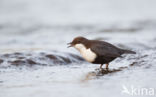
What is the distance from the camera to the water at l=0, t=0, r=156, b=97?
5105 millimetres

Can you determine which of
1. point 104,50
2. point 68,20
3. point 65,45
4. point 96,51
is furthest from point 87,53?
point 68,20

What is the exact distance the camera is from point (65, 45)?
380 inches

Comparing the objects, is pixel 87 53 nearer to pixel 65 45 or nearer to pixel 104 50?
pixel 104 50

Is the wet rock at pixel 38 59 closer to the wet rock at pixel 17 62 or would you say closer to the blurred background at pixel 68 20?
the wet rock at pixel 17 62

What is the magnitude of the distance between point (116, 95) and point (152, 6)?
12782mm

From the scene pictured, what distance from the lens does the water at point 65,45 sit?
5.11 meters

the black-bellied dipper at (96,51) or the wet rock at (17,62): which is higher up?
the black-bellied dipper at (96,51)

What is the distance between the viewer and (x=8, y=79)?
575cm

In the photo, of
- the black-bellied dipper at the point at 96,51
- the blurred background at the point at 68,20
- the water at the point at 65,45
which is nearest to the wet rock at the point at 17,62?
the water at the point at 65,45

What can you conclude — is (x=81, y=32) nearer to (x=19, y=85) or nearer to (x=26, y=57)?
(x=26, y=57)

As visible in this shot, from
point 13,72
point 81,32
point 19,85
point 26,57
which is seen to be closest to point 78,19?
point 81,32

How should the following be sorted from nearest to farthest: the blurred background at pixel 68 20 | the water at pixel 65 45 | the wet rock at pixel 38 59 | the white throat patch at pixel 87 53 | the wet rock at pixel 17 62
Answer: the water at pixel 65 45, the white throat patch at pixel 87 53, the wet rock at pixel 17 62, the wet rock at pixel 38 59, the blurred background at pixel 68 20

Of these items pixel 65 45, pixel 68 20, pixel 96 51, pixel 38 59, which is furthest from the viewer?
pixel 68 20

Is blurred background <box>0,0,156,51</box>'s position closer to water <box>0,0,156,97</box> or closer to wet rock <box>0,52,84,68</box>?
water <box>0,0,156,97</box>
